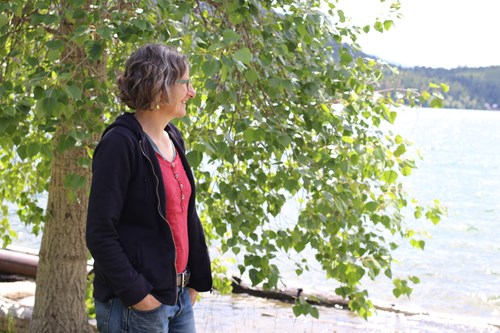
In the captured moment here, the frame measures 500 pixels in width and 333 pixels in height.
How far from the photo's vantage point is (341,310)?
9727 mm

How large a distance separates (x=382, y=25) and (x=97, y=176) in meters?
2.91

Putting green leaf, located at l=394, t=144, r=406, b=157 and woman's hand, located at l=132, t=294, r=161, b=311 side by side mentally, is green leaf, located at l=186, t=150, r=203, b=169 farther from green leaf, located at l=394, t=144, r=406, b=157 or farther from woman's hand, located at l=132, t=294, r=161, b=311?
green leaf, located at l=394, t=144, r=406, b=157

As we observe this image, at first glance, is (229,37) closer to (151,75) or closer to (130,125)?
(151,75)

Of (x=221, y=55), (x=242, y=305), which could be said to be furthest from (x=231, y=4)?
(x=242, y=305)

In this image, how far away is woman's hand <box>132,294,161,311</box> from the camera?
2.75m

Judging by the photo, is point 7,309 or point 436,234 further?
point 436,234

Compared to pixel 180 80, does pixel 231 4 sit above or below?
above

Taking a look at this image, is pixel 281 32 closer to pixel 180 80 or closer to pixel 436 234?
pixel 180 80

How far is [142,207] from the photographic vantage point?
2750mm

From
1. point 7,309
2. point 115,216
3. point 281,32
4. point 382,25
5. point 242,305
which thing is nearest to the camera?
point 115,216

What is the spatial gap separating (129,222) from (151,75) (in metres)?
0.52

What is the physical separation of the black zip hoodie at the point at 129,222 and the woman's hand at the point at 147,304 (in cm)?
2

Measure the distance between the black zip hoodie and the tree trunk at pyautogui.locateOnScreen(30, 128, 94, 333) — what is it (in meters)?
2.52

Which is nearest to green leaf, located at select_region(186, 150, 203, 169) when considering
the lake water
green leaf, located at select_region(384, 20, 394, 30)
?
the lake water
